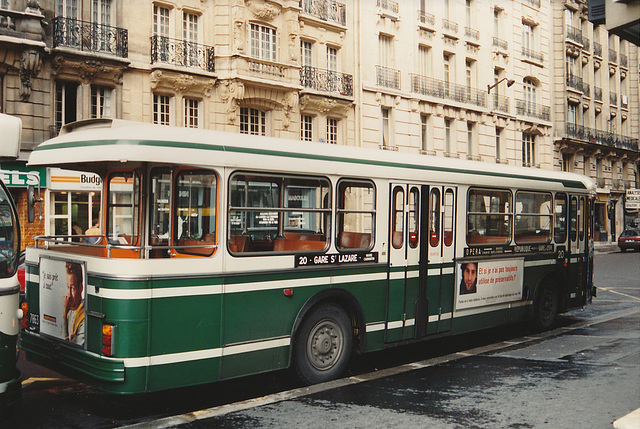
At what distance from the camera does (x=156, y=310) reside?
621 centimetres

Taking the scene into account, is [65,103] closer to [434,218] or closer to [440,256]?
[434,218]

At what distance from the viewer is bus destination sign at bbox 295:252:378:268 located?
7.59 m

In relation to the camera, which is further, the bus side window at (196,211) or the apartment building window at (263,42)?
the apartment building window at (263,42)

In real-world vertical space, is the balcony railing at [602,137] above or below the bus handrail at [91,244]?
above

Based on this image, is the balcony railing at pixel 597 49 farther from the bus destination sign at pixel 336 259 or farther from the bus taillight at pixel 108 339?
the bus taillight at pixel 108 339

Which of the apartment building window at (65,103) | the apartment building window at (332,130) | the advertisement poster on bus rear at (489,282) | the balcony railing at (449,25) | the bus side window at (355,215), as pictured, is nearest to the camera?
the bus side window at (355,215)

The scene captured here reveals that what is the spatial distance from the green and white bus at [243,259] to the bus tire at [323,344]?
0.02 m

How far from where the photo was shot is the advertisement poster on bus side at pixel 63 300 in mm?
6508

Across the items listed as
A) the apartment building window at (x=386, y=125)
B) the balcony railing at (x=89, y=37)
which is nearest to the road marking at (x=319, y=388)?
the balcony railing at (x=89, y=37)

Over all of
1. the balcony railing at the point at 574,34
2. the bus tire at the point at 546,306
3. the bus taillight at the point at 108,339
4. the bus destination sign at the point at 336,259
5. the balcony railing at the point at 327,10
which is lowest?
the bus tire at the point at 546,306

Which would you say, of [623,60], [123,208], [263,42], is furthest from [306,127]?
[623,60]

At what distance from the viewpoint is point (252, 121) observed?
1040 inches

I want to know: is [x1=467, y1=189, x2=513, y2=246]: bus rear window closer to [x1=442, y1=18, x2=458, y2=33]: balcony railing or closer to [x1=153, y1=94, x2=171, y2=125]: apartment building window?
[x1=153, y1=94, x2=171, y2=125]: apartment building window

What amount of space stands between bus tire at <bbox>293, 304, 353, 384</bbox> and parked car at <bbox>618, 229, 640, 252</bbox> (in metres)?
36.9
